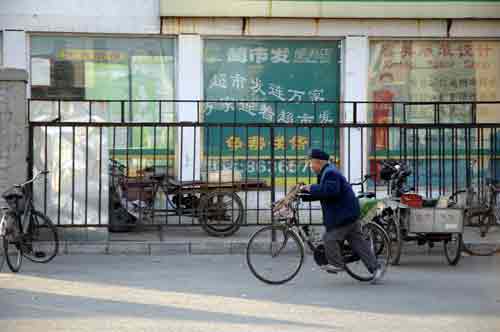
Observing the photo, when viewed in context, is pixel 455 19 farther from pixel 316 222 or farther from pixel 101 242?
pixel 101 242

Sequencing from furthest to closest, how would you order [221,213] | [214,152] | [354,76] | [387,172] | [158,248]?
[354,76]
[214,152]
[221,213]
[158,248]
[387,172]

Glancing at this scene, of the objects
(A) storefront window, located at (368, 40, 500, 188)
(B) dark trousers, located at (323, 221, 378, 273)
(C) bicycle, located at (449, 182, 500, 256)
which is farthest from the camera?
(A) storefront window, located at (368, 40, 500, 188)

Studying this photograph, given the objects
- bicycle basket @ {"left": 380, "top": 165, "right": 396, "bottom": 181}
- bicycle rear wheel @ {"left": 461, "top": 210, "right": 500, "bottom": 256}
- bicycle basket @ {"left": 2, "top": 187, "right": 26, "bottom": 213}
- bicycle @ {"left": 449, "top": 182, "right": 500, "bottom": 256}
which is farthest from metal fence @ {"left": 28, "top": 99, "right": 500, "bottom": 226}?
bicycle basket @ {"left": 2, "top": 187, "right": 26, "bottom": 213}

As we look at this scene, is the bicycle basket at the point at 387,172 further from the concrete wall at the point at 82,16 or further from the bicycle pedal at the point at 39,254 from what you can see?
the concrete wall at the point at 82,16

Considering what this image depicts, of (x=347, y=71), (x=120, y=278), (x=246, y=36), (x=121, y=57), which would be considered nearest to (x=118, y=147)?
(x=121, y=57)

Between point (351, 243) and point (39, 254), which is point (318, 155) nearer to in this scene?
point (351, 243)

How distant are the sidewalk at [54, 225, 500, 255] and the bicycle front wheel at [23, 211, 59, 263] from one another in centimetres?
86

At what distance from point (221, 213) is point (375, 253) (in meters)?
3.48

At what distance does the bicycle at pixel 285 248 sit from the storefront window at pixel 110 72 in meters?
6.64

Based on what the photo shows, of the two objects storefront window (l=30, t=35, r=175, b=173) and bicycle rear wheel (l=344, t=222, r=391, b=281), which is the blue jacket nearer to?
bicycle rear wheel (l=344, t=222, r=391, b=281)

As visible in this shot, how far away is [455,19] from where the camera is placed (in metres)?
17.5

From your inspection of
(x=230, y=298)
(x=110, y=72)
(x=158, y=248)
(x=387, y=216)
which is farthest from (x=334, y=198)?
(x=110, y=72)

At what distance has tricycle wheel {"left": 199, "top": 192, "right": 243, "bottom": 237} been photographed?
13828 millimetres

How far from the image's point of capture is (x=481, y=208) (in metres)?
14.1
